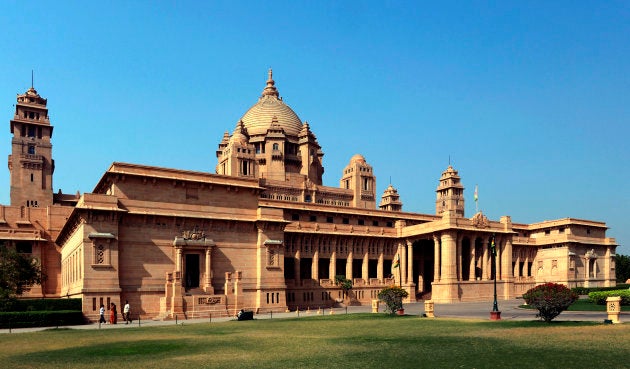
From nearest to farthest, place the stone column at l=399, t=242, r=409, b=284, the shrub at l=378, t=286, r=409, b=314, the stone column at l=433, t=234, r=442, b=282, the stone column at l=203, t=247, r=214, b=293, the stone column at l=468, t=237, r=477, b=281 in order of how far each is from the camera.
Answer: the shrub at l=378, t=286, r=409, b=314 → the stone column at l=203, t=247, r=214, b=293 → the stone column at l=433, t=234, r=442, b=282 → the stone column at l=468, t=237, r=477, b=281 → the stone column at l=399, t=242, r=409, b=284

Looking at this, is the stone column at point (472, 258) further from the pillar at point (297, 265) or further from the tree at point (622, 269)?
the tree at point (622, 269)

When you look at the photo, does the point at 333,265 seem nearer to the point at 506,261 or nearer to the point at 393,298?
the point at 506,261

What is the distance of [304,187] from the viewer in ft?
302

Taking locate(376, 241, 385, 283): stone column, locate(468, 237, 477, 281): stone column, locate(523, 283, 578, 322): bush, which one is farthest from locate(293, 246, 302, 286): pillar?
locate(523, 283, 578, 322): bush

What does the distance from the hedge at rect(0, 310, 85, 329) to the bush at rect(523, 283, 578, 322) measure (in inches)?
1363

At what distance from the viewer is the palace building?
52.0m

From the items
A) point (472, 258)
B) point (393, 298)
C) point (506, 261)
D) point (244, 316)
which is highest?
point (472, 258)

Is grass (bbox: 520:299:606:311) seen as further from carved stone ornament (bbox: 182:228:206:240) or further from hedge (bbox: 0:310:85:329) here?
hedge (bbox: 0:310:85:329)

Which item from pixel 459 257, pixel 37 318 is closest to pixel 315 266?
pixel 459 257

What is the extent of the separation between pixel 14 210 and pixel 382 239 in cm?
4724

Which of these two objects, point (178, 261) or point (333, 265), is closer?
point (178, 261)

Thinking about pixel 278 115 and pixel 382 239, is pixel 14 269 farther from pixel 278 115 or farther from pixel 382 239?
pixel 278 115

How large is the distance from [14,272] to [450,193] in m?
98.9

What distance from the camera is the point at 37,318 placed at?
42750mm
